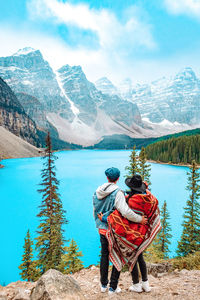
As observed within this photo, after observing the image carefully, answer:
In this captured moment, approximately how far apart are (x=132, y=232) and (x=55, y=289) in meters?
1.60

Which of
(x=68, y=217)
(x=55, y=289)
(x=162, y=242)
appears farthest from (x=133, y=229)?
(x=68, y=217)

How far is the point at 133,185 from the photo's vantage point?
343 centimetres

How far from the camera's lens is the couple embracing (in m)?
3.36

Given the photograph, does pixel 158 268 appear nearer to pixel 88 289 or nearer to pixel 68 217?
pixel 88 289

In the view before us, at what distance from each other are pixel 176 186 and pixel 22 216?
1074 inches

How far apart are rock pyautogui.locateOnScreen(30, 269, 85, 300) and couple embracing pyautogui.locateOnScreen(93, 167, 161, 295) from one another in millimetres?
643

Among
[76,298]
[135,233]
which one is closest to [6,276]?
[76,298]

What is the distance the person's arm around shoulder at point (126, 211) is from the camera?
326 centimetres

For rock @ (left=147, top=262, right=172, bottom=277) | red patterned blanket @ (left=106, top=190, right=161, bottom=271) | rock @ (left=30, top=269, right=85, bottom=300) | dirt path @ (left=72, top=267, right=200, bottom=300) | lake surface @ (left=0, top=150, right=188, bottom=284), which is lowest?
lake surface @ (left=0, top=150, right=188, bottom=284)

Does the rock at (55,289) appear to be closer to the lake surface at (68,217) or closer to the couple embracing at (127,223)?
the couple embracing at (127,223)

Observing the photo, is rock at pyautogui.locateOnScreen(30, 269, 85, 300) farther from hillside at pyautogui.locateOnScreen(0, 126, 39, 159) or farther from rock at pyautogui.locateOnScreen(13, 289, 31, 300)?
hillside at pyautogui.locateOnScreen(0, 126, 39, 159)

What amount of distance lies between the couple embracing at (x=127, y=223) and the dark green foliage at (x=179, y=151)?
68.3 metres

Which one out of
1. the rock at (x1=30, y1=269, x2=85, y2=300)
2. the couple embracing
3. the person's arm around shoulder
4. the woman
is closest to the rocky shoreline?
the rock at (x1=30, y1=269, x2=85, y2=300)

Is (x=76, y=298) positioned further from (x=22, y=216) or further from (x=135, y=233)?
(x=22, y=216)
